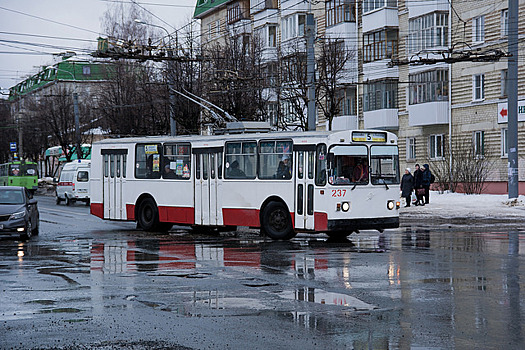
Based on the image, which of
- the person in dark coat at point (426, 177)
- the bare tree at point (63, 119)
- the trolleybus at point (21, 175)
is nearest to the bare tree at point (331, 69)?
the person in dark coat at point (426, 177)

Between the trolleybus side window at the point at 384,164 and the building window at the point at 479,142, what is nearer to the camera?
the trolleybus side window at the point at 384,164

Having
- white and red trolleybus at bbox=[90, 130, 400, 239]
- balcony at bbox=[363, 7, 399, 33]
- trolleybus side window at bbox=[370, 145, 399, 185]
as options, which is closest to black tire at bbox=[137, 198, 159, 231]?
white and red trolleybus at bbox=[90, 130, 400, 239]

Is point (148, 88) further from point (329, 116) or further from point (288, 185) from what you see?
point (288, 185)

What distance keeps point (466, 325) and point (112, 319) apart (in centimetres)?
374

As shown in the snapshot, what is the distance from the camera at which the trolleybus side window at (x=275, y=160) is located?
1958 centimetres

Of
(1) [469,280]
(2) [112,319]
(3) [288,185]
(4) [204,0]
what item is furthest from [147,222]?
(4) [204,0]

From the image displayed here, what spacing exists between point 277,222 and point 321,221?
1.56 m

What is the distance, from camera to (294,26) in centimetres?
5359

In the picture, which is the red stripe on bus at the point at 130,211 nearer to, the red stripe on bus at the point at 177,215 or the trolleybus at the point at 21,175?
the red stripe on bus at the point at 177,215

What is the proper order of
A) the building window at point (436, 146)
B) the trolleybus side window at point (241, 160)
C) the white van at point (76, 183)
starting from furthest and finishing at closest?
the white van at point (76, 183) → the building window at point (436, 146) → the trolleybus side window at point (241, 160)

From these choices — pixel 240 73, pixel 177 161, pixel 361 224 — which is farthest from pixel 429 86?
pixel 361 224

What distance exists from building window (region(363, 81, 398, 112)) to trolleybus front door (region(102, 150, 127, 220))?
24526 mm

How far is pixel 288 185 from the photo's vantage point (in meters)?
19.4

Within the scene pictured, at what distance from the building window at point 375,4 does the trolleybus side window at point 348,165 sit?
2869 centimetres
